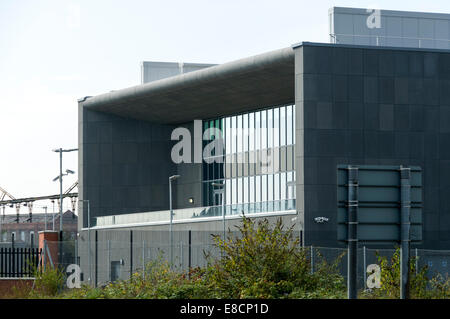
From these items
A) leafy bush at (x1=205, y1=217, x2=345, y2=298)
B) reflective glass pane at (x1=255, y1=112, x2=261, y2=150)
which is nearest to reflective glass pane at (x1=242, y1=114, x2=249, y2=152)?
reflective glass pane at (x1=255, y1=112, x2=261, y2=150)

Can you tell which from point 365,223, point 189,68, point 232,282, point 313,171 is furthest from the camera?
point 189,68

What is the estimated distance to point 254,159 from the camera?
226 ft

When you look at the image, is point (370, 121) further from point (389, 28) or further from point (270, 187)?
point (270, 187)

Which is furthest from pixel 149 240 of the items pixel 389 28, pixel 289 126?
pixel 389 28

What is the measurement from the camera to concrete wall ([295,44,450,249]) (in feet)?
158

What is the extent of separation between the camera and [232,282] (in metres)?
22.5

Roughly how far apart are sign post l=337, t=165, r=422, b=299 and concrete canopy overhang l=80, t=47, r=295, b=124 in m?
36.6

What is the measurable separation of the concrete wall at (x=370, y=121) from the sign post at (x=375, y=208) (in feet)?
111

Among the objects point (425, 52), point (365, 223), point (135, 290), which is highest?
point (425, 52)
